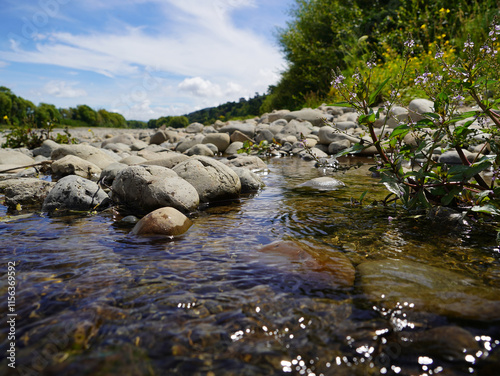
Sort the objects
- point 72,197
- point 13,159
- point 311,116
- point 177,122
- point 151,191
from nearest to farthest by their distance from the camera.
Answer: point 151,191 → point 72,197 → point 13,159 → point 311,116 → point 177,122

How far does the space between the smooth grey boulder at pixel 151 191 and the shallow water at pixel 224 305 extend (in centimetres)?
71

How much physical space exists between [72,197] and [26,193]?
0.94 meters

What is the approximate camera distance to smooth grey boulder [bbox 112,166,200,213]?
13.9ft

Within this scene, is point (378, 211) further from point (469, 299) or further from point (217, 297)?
point (217, 297)

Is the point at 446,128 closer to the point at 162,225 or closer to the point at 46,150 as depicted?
the point at 162,225

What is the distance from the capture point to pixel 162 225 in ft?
11.0

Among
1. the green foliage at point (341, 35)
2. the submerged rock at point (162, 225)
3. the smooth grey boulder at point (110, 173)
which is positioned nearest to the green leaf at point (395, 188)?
the submerged rock at point (162, 225)

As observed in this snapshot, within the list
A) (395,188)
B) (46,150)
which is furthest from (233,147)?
(395,188)

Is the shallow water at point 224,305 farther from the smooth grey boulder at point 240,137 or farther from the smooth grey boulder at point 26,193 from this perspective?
the smooth grey boulder at point 240,137

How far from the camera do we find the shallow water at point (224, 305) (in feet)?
4.95

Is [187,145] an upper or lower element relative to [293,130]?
lower

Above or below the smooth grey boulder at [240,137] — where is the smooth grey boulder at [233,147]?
below

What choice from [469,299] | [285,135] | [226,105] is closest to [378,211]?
[469,299]

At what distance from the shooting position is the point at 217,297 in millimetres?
2080
